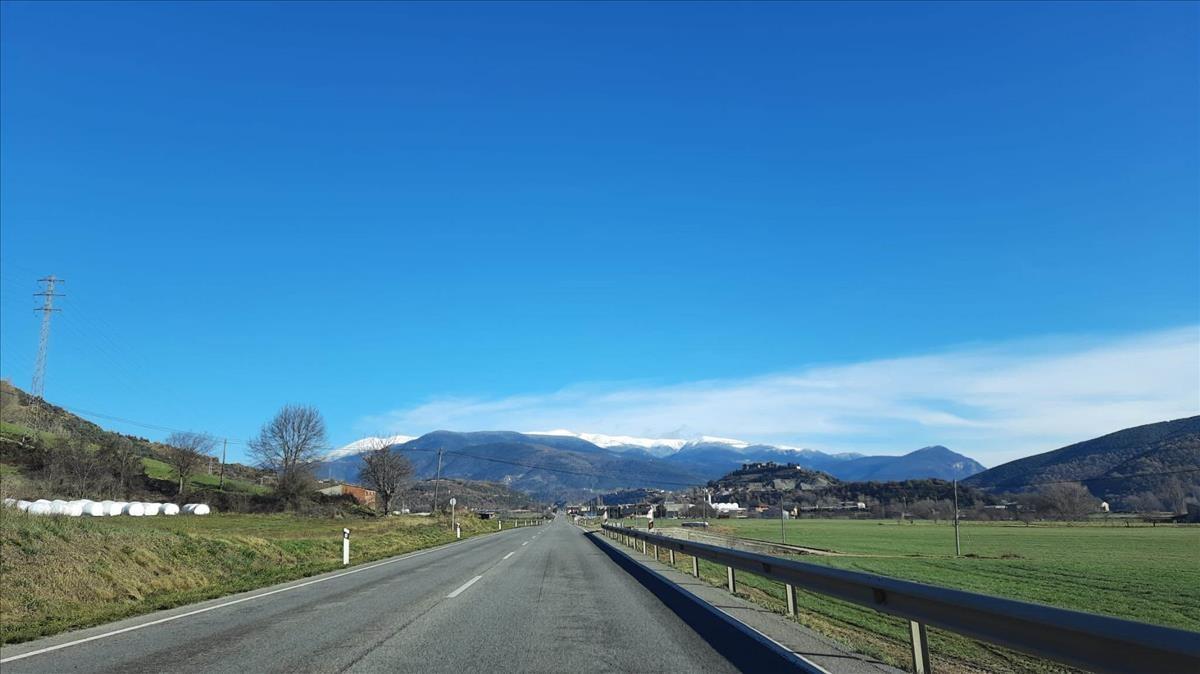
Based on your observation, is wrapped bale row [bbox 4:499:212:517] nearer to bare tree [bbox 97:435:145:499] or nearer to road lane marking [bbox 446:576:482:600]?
bare tree [bbox 97:435:145:499]

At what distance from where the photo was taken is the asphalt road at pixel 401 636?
24.6 feet

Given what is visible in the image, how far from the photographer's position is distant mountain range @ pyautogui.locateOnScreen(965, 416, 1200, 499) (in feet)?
227

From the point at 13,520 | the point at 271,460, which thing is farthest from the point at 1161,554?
the point at 271,460

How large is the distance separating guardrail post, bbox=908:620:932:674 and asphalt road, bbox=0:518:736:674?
184 centimetres

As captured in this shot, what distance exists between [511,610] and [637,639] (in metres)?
3.35

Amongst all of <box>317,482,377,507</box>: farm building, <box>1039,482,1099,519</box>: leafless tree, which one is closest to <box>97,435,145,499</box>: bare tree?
<box>317,482,377,507</box>: farm building

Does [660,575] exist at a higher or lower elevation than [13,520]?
lower

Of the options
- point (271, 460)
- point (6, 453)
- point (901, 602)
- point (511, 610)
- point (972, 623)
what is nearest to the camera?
point (972, 623)

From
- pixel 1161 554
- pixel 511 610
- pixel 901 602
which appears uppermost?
pixel 901 602

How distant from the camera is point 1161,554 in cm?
3975

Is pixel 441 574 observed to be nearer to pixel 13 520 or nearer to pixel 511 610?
pixel 511 610

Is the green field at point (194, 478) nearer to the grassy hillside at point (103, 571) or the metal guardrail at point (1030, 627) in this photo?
the grassy hillside at point (103, 571)

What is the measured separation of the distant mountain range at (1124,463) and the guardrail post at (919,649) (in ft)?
177

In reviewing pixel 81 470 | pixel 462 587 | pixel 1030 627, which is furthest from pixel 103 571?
pixel 81 470
